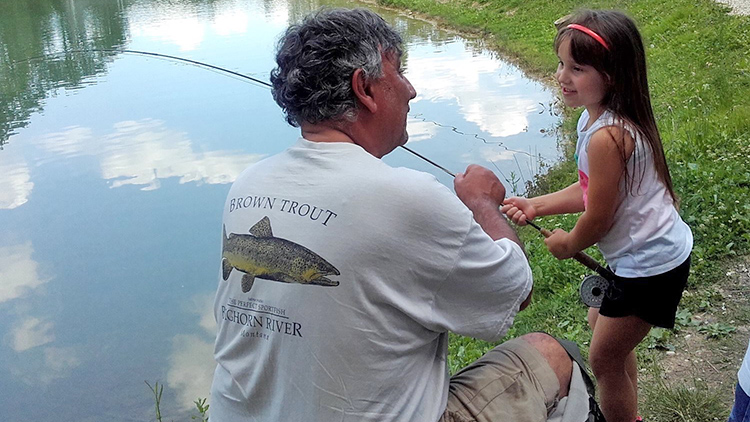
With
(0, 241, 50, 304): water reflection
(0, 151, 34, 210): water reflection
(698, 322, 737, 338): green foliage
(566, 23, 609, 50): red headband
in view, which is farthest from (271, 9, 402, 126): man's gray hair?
(0, 151, 34, 210): water reflection

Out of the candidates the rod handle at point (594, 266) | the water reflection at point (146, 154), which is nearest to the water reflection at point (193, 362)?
the water reflection at point (146, 154)

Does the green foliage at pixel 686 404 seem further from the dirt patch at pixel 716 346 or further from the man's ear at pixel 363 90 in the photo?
the man's ear at pixel 363 90

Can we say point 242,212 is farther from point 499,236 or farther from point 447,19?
point 447,19

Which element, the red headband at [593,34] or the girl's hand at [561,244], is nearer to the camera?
the red headband at [593,34]

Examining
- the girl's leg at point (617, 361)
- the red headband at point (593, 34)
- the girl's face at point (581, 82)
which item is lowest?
the girl's leg at point (617, 361)

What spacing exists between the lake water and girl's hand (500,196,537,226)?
9.39 feet

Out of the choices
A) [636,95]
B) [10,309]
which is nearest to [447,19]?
[10,309]

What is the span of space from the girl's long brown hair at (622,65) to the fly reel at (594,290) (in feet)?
1.26

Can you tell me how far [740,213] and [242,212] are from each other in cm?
309

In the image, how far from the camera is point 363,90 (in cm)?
177

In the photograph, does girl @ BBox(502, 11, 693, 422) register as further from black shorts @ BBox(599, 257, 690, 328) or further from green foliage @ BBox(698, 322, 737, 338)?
green foliage @ BBox(698, 322, 737, 338)

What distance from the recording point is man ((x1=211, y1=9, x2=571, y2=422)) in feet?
5.13

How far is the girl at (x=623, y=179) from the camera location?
1.93 metres

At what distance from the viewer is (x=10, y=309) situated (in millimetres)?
5625
